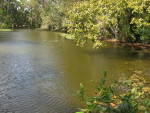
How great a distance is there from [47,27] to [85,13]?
40139 mm

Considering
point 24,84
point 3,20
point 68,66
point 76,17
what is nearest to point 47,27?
point 3,20

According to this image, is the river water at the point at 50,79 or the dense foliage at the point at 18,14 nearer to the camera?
the river water at the point at 50,79

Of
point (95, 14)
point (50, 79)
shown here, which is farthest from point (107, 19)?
point (50, 79)

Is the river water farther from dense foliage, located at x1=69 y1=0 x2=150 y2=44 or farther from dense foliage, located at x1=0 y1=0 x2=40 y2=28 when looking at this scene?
dense foliage, located at x1=0 y1=0 x2=40 y2=28

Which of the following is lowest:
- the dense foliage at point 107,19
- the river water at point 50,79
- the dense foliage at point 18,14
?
the river water at point 50,79

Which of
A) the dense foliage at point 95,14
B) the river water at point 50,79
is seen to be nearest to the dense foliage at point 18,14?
the dense foliage at point 95,14

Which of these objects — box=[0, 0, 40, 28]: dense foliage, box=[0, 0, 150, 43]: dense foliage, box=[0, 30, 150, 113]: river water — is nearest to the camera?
box=[0, 30, 150, 113]: river water

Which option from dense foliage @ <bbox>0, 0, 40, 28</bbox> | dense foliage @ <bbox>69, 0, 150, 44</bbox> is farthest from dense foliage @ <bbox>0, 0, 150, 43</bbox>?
dense foliage @ <bbox>0, 0, 40, 28</bbox>

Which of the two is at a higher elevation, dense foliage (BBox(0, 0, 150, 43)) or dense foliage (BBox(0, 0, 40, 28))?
dense foliage (BBox(0, 0, 40, 28))

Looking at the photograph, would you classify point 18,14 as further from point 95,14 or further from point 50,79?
point 50,79

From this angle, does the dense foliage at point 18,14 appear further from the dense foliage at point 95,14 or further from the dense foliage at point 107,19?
the dense foliage at point 95,14

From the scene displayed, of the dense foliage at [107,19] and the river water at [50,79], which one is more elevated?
the dense foliage at [107,19]

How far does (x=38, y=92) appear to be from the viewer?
8250mm

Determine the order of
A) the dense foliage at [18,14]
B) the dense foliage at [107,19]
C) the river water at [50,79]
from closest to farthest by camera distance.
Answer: the river water at [50,79], the dense foliage at [107,19], the dense foliage at [18,14]
